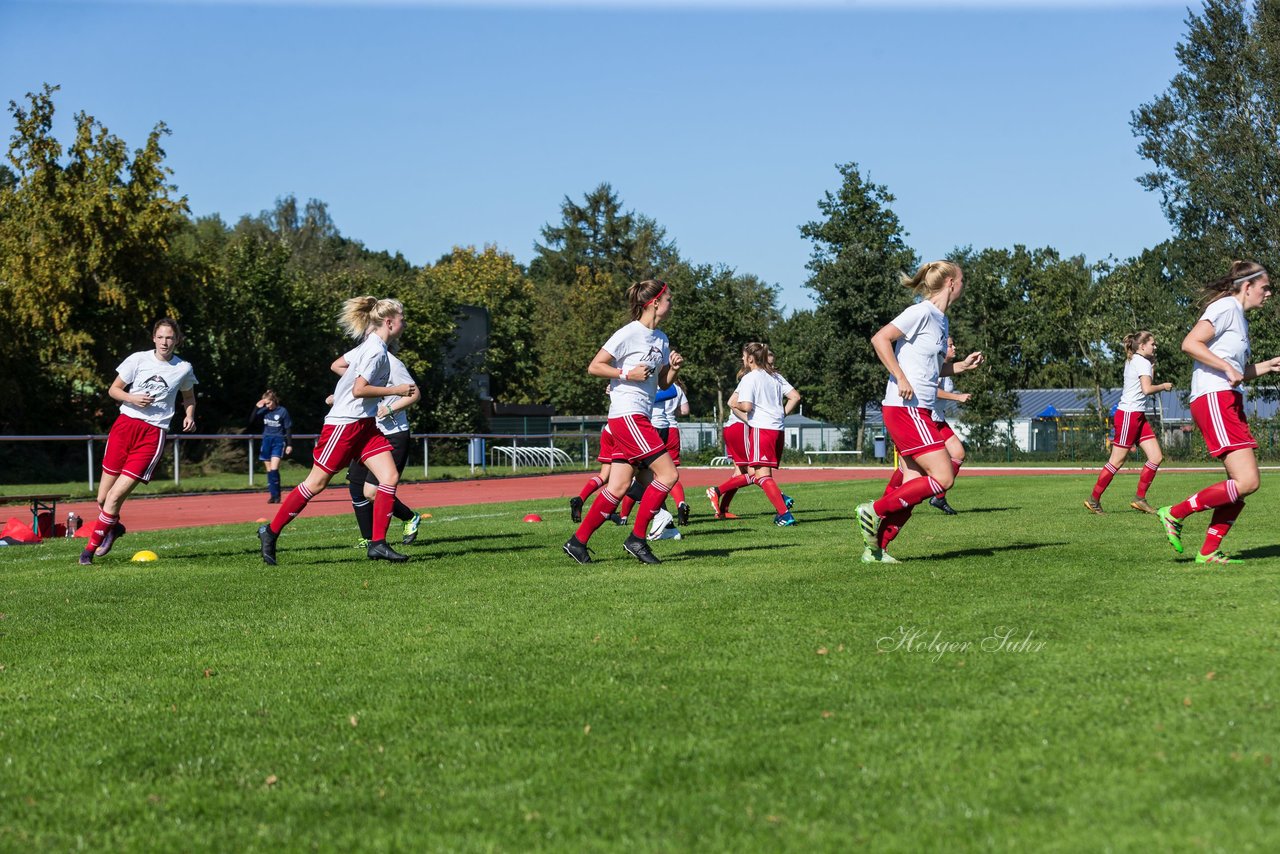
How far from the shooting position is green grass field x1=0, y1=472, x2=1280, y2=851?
3.25 metres

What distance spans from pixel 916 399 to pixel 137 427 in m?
6.37

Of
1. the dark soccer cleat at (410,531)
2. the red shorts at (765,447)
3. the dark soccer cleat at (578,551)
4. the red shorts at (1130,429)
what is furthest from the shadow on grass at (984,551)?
the red shorts at (1130,429)

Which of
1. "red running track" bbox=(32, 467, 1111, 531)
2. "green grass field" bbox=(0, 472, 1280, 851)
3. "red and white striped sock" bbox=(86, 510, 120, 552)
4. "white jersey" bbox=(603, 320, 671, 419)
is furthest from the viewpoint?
"red running track" bbox=(32, 467, 1111, 531)

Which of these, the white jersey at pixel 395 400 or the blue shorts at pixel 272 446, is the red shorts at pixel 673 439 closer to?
the white jersey at pixel 395 400

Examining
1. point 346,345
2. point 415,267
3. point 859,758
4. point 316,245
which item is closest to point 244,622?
point 859,758

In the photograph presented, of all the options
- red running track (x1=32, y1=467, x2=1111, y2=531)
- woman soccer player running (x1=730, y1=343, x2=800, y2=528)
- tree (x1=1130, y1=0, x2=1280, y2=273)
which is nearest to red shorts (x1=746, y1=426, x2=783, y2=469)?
woman soccer player running (x1=730, y1=343, x2=800, y2=528)

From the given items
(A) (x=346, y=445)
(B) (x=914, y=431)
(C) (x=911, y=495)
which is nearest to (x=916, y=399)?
(B) (x=914, y=431)

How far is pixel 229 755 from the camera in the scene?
404 cm

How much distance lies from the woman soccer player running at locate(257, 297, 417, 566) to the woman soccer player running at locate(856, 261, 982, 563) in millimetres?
3684

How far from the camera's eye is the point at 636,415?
9.19 meters

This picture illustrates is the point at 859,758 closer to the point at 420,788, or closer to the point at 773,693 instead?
the point at 773,693

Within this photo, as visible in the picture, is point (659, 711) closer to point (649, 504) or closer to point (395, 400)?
point (649, 504)

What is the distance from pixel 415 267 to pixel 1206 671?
95.0m

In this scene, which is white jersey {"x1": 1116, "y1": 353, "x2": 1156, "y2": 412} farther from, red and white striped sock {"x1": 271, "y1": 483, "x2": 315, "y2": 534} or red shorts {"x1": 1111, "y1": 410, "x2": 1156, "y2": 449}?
red and white striped sock {"x1": 271, "y1": 483, "x2": 315, "y2": 534}
